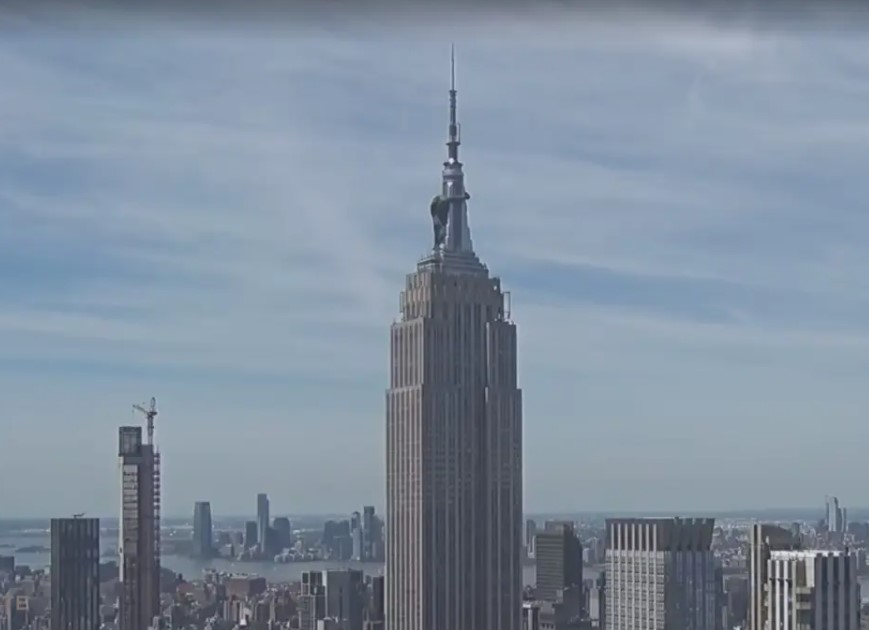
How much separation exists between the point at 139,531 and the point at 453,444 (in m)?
2.75

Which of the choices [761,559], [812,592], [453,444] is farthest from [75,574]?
[812,592]

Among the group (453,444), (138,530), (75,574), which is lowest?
(75,574)

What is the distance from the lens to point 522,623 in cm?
1090

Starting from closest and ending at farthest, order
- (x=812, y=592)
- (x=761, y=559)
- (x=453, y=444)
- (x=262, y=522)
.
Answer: (x=812, y=592)
(x=761, y=559)
(x=262, y=522)
(x=453, y=444)

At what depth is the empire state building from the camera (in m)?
11.1

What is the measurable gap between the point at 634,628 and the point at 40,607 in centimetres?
363

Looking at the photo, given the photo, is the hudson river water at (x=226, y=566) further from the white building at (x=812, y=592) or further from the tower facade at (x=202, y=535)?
the white building at (x=812, y=592)

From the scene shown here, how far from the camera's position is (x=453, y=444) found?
37.6ft

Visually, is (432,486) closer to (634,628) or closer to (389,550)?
(389,550)

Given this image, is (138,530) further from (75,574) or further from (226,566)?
(226,566)

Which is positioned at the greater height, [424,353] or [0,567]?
[424,353]

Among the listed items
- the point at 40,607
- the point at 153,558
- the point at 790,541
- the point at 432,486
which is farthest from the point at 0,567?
the point at 432,486

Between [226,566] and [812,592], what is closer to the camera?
[812,592]

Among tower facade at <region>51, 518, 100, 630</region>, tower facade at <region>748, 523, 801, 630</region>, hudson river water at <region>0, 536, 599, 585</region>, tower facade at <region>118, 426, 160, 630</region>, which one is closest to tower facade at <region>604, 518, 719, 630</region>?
hudson river water at <region>0, 536, 599, 585</region>
